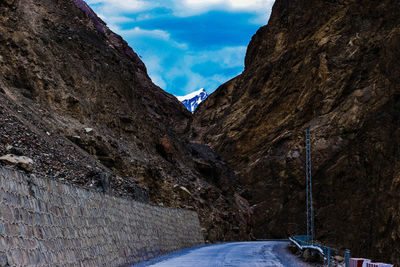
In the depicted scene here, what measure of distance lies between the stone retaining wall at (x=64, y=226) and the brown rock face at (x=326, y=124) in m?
30.1

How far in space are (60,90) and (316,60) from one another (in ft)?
142

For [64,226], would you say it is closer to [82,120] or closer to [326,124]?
[82,120]

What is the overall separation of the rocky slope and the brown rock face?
12152 mm

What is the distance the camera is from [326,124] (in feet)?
197

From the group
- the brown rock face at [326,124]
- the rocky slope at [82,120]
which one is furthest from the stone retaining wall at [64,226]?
the brown rock face at [326,124]

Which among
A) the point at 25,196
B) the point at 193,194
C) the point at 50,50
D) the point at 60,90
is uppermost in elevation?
the point at 50,50

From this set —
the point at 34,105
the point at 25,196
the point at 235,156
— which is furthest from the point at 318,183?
the point at 25,196

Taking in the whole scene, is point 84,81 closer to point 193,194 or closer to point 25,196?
point 193,194

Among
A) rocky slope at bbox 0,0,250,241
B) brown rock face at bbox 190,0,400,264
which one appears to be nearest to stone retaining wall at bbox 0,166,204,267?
rocky slope at bbox 0,0,250,241

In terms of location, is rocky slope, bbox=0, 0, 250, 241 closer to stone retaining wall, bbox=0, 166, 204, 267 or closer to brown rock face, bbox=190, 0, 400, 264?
stone retaining wall, bbox=0, 166, 204, 267

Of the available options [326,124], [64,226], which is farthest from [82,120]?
[326,124]

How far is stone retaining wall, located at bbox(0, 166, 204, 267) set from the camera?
8.47 m

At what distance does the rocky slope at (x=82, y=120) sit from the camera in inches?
837

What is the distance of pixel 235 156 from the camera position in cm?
7112
